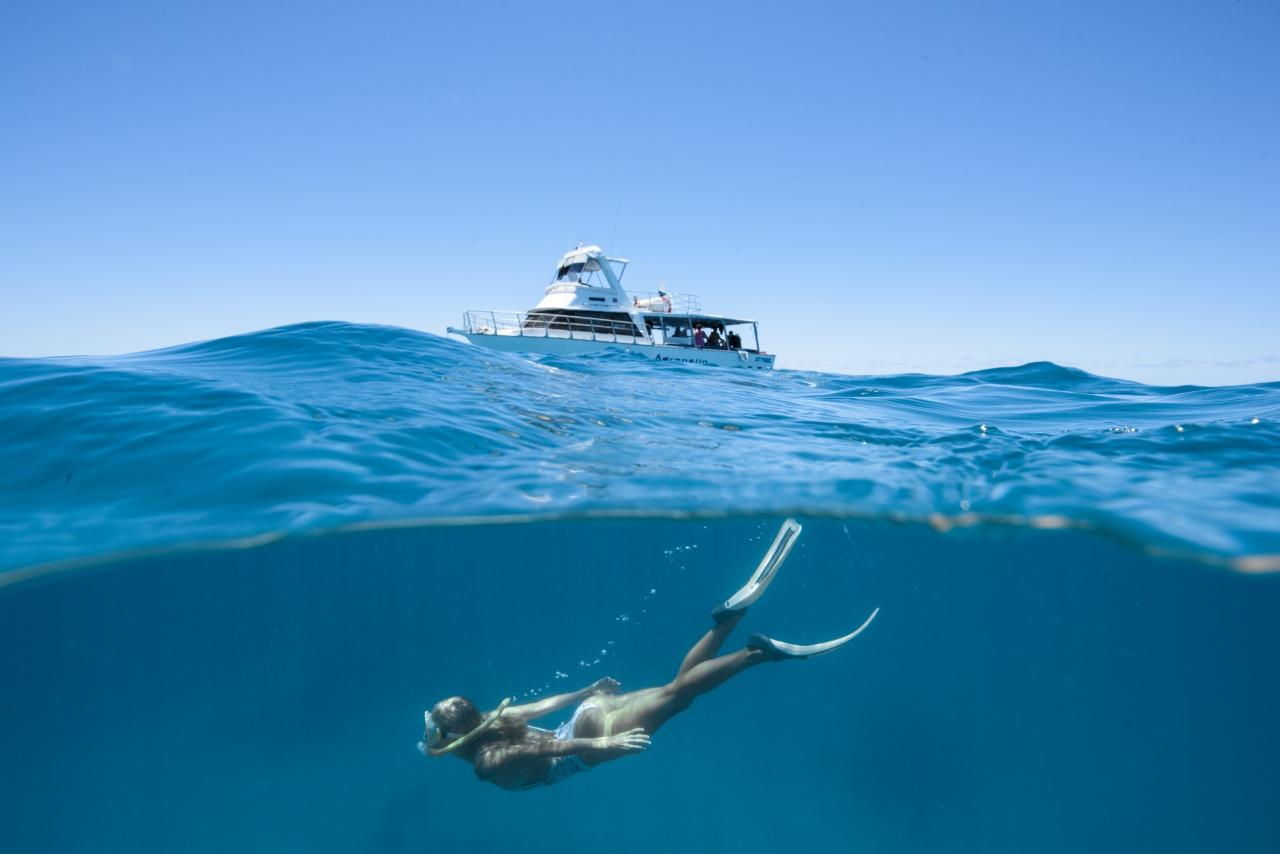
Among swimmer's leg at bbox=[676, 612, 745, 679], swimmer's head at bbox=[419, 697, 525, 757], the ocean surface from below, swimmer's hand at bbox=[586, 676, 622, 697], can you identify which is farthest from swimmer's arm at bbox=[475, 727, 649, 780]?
the ocean surface from below

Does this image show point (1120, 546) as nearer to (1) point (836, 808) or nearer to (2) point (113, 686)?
(1) point (836, 808)

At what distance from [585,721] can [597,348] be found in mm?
25231

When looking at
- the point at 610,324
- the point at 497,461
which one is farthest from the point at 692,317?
the point at 497,461

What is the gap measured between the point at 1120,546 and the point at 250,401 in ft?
43.2

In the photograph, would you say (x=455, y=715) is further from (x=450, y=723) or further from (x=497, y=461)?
(x=497, y=461)

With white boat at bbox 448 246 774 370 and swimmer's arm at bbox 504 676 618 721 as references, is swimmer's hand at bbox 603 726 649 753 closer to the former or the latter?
swimmer's arm at bbox 504 676 618 721

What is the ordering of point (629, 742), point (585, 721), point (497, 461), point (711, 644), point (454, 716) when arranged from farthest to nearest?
point (497, 461)
point (711, 644)
point (585, 721)
point (454, 716)
point (629, 742)

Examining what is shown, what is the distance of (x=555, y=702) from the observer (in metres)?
6.93

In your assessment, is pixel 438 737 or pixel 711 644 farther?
pixel 711 644

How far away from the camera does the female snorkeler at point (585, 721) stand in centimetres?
583

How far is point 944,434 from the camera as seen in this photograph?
927 cm

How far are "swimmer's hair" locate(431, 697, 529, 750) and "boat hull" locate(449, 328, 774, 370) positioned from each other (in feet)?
71.9

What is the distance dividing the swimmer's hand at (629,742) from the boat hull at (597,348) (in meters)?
22.2

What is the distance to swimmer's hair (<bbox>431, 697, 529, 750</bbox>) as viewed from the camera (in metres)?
5.79
